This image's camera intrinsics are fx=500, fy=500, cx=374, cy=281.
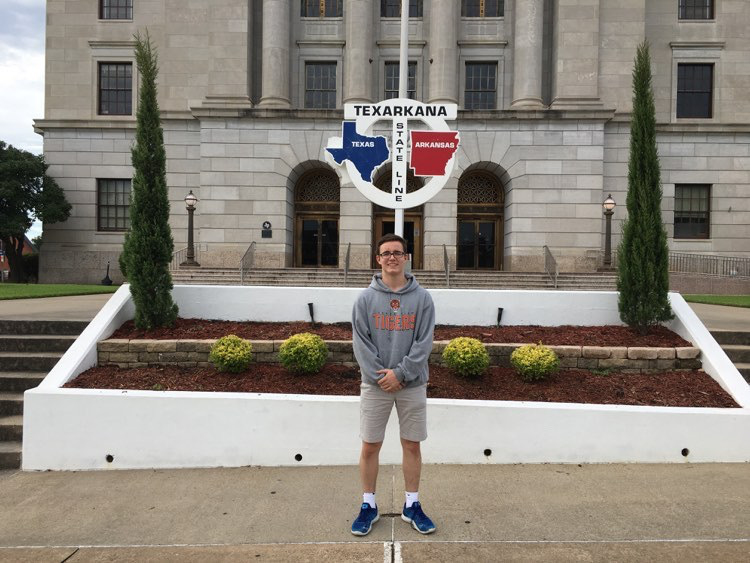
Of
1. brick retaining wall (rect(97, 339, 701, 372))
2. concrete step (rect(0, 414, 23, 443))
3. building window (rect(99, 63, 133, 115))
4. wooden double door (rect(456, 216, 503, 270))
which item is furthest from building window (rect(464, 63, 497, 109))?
concrete step (rect(0, 414, 23, 443))

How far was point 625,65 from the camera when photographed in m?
24.1

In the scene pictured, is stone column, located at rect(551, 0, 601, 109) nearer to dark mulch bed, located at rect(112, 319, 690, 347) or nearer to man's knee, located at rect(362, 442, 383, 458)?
dark mulch bed, located at rect(112, 319, 690, 347)

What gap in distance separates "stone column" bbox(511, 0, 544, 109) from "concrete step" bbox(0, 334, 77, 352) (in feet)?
71.2

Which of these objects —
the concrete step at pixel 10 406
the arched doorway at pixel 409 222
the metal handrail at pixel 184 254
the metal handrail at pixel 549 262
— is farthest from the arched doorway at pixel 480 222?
the concrete step at pixel 10 406

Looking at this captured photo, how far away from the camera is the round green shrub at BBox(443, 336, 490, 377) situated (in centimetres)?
610

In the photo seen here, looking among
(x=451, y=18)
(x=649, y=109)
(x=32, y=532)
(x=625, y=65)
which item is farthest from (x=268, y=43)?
(x=32, y=532)

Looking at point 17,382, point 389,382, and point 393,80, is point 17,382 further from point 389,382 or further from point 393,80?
point 393,80

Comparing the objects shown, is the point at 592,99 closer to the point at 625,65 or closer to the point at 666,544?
the point at 625,65

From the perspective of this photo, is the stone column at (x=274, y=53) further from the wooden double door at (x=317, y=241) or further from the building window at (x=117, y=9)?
the building window at (x=117, y=9)

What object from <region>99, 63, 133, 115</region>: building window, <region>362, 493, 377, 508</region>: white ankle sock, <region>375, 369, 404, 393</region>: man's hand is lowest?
<region>362, 493, 377, 508</region>: white ankle sock

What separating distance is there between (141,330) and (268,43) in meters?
20.7

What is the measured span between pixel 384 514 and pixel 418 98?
78.4ft

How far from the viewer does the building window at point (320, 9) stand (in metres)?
25.4

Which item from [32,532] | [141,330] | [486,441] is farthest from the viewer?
[141,330]
